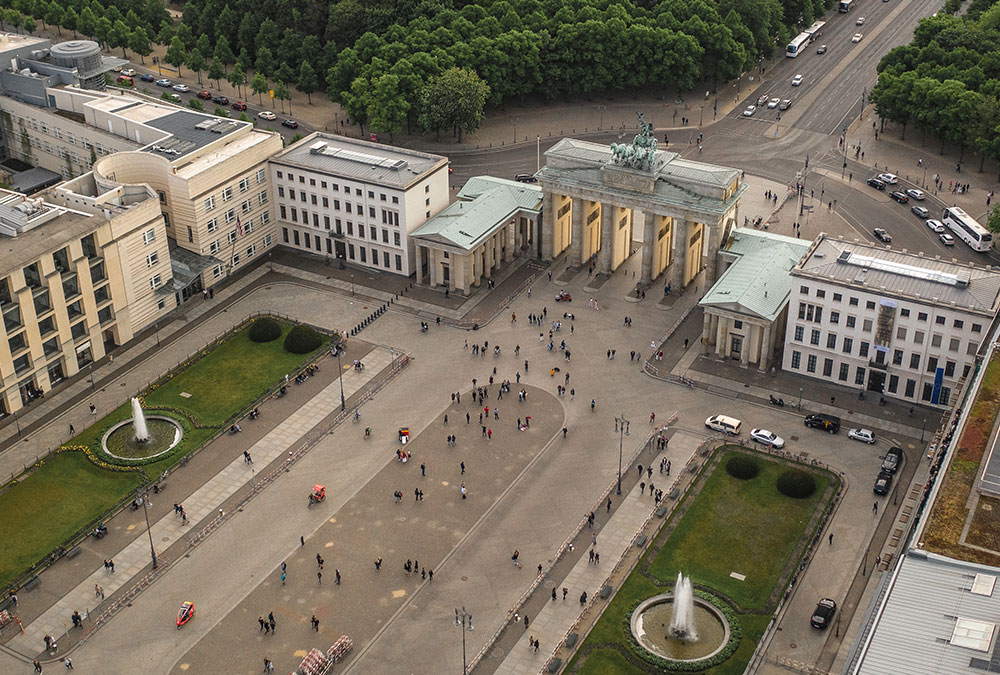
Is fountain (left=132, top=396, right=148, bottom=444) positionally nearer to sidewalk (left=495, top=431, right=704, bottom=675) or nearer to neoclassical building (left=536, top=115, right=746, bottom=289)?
sidewalk (left=495, top=431, right=704, bottom=675)

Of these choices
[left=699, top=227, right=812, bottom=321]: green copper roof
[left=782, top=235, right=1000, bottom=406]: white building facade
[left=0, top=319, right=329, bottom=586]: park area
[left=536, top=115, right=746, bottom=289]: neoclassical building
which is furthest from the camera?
[left=536, top=115, right=746, bottom=289]: neoclassical building

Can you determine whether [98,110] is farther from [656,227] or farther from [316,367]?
[656,227]

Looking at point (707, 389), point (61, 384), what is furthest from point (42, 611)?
point (707, 389)

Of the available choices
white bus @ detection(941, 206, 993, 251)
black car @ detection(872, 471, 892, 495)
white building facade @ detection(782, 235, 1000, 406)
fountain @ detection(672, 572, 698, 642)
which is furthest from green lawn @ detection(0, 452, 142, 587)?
white bus @ detection(941, 206, 993, 251)

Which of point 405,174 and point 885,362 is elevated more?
point 405,174

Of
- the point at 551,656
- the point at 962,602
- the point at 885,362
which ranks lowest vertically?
the point at 551,656

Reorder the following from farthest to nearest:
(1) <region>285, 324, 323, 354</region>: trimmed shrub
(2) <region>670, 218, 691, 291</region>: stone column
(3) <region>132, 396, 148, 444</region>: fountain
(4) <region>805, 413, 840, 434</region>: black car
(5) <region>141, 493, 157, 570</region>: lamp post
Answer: (2) <region>670, 218, 691, 291</region>: stone column, (1) <region>285, 324, 323, 354</region>: trimmed shrub, (4) <region>805, 413, 840, 434</region>: black car, (3) <region>132, 396, 148, 444</region>: fountain, (5) <region>141, 493, 157, 570</region>: lamp post
